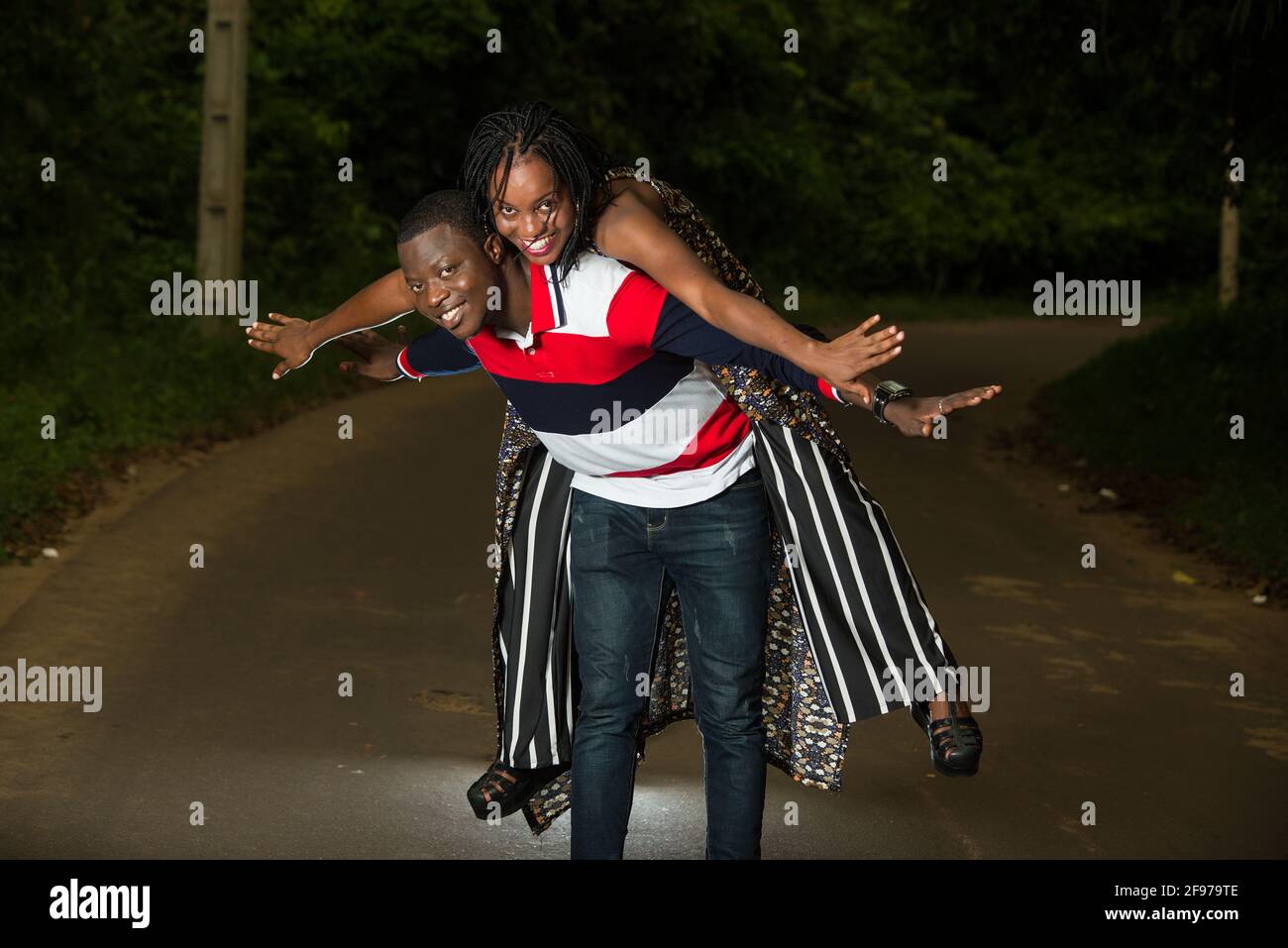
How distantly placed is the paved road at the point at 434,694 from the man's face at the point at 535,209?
201 cm

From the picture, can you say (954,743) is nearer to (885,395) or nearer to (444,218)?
(885,395)

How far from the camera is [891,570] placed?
4199mm

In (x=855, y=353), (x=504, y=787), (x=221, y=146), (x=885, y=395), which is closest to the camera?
(x=855, y=353)

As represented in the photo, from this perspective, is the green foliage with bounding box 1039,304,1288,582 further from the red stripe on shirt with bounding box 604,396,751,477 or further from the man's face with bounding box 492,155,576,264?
the man's face with bounding box 492,155,576,264

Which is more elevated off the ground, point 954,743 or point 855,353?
point 855,353

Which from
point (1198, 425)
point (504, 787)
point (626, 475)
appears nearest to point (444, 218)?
point (626, 475)

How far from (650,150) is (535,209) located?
2602cm

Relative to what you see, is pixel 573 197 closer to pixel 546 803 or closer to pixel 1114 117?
pixel 546 803

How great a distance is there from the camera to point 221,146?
15219 mm

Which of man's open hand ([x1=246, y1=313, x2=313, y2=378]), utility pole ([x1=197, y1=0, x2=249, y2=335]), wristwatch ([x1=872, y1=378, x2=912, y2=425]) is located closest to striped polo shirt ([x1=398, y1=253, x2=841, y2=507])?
wristwatch ([x1=872, y1=378, x2=912, y2=425])

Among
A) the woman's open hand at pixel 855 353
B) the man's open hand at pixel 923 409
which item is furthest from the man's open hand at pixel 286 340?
the man's open hand at pixel 923 409

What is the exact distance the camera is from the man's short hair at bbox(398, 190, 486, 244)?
3.69 m

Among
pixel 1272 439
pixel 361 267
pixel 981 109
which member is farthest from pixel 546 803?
pixel 981 109

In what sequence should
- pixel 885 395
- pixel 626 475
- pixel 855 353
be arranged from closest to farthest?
pixel 855 353
pixel 885 395
pixel 626 475
